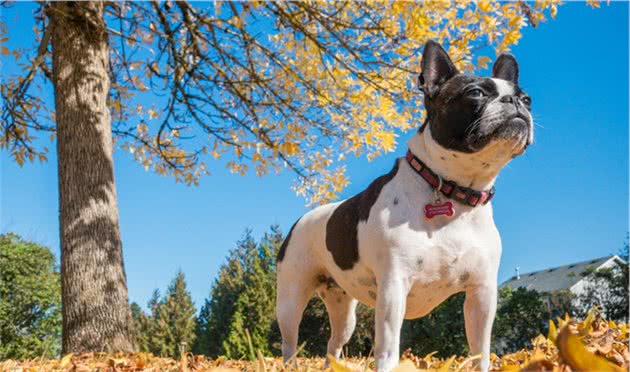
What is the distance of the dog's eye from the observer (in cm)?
269

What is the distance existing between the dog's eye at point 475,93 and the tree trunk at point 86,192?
479cm

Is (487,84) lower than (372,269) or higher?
higher

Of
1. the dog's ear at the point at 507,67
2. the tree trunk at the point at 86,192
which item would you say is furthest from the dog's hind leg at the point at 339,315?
the tree trunk at the point at 86,192

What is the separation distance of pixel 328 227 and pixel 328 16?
3.86m

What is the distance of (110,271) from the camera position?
619 centimetres

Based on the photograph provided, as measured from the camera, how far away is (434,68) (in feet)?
9.71

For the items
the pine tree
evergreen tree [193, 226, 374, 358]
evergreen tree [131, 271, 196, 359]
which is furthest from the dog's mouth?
evergreen tree [131, 271, 196, 359]

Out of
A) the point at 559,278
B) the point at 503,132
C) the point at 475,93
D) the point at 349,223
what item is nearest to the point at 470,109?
the point at 475,93

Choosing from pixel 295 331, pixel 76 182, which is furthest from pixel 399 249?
pixel 76 182

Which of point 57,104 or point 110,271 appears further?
point 57,104

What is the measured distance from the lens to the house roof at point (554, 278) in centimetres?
3134

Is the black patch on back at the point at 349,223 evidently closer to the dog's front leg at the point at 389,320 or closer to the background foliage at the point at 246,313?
the dog's front leg at the point at 389,320

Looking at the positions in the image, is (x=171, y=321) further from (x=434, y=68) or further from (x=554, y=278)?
(x=434, y=68)

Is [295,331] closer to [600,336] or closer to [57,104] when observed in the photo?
[600,336]
